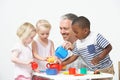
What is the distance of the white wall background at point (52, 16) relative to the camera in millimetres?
1896

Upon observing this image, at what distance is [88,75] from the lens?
51.7 inches

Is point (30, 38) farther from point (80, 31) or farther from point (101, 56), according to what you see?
point (101, 56)

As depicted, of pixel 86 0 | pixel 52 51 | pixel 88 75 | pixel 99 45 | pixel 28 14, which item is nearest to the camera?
pixel 88 75

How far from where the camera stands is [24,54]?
1.46 metres

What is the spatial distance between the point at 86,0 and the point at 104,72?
746 mm

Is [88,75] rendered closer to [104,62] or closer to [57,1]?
[104,62]

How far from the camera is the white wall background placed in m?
1.90

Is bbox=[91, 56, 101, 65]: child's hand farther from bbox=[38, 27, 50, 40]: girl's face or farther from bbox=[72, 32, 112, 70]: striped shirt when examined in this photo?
bbox=[38, 27, 50, 40]: girl's face

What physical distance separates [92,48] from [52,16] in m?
0.62

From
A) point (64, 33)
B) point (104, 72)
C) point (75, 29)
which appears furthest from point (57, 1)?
point (104, 72)

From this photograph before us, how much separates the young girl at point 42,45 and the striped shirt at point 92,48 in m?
0.17

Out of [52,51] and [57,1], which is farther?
[57,1]

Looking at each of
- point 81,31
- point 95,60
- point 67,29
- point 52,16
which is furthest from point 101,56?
point 52,16

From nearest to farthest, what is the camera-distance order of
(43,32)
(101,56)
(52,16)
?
(101,56) < (43,32) < (52,16)
